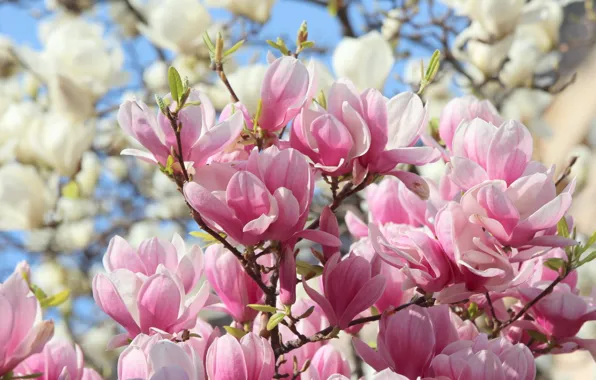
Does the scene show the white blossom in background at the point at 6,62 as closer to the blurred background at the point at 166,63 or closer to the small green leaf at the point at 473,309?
the blurred background at the point at 166,63

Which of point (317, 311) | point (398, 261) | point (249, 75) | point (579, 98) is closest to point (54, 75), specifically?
point (249, 75)

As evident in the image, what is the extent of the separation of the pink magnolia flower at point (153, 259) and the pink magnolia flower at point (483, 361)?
0.21 m

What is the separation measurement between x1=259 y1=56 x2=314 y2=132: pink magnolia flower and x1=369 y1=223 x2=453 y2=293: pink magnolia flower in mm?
115

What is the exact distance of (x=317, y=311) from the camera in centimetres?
66

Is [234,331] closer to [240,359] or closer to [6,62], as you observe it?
→ [240,359]

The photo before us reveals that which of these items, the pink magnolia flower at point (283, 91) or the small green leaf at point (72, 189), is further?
the small green leaf at point (72, 189)

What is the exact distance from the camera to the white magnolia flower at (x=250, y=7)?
4.82 ft

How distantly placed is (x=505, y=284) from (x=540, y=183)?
0.08 metres

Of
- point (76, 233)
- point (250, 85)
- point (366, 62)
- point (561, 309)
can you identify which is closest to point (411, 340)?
point (561, 309)

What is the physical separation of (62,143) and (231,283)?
0.88 m

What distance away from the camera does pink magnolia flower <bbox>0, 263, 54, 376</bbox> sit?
513 mm

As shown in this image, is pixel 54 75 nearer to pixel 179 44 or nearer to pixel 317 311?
pixel 179 44

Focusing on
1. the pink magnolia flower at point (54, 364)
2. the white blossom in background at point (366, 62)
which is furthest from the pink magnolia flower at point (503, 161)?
the white blossom in background at point (366, 62)

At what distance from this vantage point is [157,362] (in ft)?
1.49
